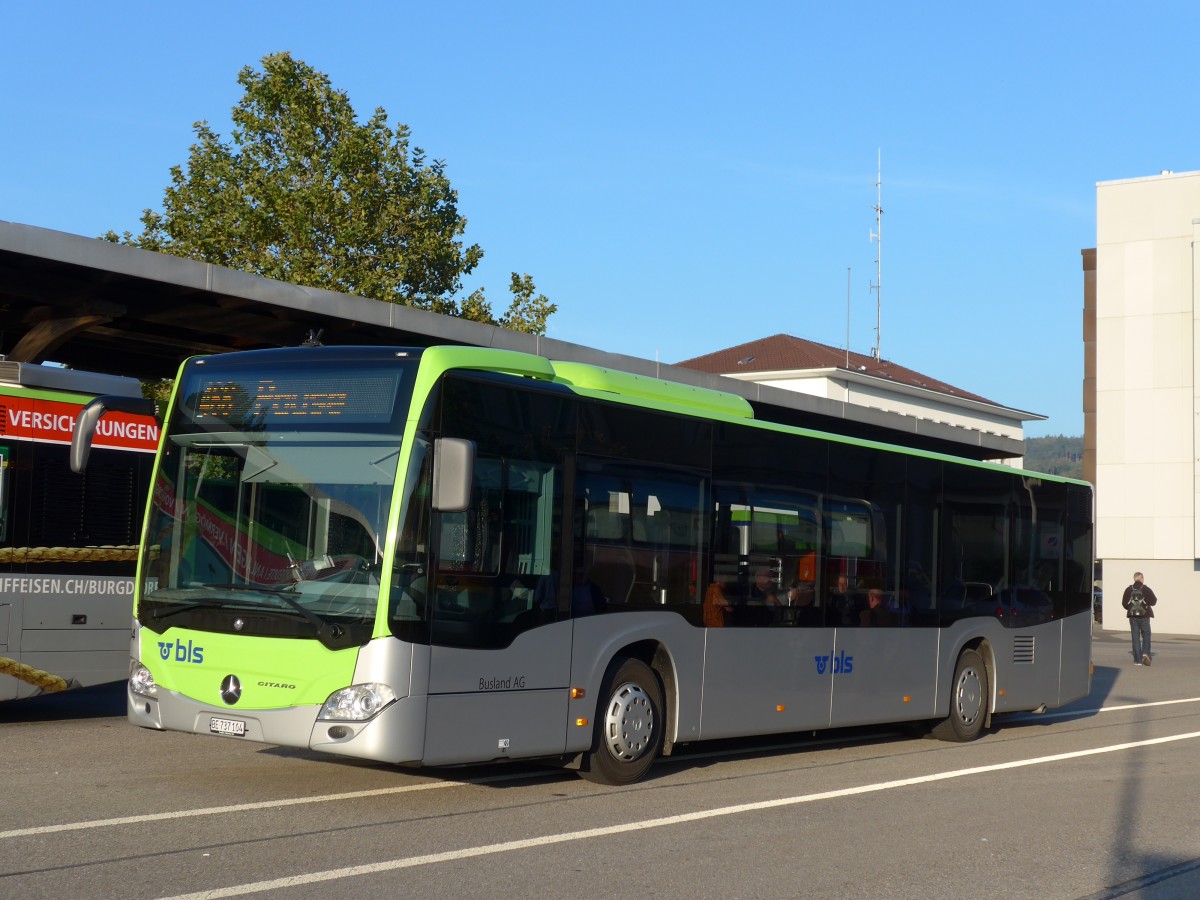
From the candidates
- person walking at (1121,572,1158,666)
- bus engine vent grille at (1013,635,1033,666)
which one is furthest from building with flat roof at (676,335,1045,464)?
bus engine vent grille at (1013,635,1033,666)

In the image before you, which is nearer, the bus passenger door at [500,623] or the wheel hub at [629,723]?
the bus passenger door at [500,623]

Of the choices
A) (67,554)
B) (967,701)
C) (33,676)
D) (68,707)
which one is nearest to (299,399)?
(67,554)

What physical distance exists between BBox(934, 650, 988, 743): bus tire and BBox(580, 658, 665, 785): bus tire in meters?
4.91

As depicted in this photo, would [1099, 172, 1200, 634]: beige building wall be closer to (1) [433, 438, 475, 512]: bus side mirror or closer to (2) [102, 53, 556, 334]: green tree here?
(2) [102, 53, 556, 334]: green tree

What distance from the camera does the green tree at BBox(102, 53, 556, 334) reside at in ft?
126

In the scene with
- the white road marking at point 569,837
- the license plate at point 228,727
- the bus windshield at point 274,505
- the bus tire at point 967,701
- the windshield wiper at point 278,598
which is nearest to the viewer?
the white road marking at point 569,837

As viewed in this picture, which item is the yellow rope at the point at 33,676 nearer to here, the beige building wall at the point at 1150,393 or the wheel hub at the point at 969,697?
the wheel hub at the point at 969,697

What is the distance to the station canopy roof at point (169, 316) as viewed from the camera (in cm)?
1573

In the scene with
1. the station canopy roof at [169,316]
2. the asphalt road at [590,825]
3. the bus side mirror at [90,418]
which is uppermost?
the station canopy roof at [169,316]

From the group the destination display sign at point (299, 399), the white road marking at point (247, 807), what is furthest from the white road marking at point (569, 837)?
the destination display sign at point (299, 399)

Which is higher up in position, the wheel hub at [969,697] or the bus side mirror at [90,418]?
the bus side mirror at [90,418]

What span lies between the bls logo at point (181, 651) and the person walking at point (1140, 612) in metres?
21.7

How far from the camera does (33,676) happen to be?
1255cm

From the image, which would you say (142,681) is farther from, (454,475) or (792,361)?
A: (792,361)
